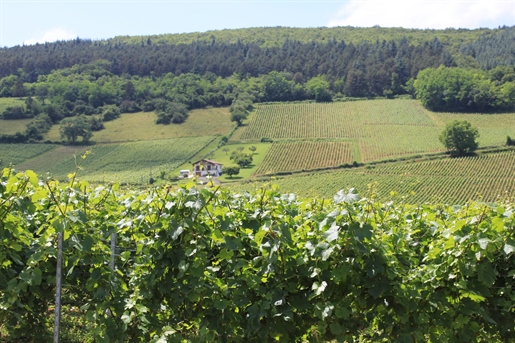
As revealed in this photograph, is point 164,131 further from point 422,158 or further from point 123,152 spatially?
point 422,158

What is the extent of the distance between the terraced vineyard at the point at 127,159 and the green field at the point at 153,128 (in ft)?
13.4

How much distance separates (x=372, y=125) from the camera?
106 meters

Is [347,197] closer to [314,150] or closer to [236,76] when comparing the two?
[314,150]

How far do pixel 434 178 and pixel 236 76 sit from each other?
95541 mm

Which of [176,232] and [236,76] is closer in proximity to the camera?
[176,232]

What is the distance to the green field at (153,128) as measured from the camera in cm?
10531

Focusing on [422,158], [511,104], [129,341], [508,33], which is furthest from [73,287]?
[508,33]

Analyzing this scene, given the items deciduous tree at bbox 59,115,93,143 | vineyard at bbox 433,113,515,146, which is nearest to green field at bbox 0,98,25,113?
deciduous tree at bbox 59,115,93,143

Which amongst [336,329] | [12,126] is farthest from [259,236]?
[12,126]

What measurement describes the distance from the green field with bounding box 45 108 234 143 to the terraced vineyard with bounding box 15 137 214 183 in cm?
409

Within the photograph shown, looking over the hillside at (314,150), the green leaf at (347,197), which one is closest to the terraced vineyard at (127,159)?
the hillside at (314,150)

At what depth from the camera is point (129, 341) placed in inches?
252

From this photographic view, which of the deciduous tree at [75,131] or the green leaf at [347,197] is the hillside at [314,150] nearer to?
the deciduous tree at [75,131]

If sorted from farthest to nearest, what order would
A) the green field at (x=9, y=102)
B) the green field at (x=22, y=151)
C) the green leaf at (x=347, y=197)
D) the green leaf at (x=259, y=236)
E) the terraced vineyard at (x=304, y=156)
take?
the green field at (x=9, y=102) < the green field at (x=22, y=151) < the terraced vineyard at (x=304, y=156) < the green leaf at (x=259, y=236) < the green leaf at (x=347, y=197)
